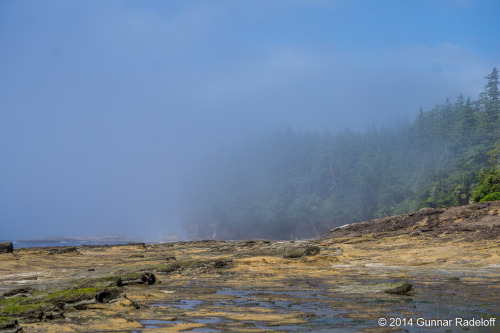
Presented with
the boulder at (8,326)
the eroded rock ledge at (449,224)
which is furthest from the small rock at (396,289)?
the eroded rock ledge at (449,224)

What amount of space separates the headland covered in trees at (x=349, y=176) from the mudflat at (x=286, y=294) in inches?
1450

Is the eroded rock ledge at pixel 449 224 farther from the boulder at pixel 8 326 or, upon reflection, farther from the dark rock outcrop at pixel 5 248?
the dark rock outcrop at pixel 5 248

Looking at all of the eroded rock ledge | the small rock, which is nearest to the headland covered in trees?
the eroded rock ledge

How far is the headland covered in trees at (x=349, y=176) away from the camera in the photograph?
7912 centimetres

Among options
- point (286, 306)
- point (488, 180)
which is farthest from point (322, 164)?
point (286, 306)

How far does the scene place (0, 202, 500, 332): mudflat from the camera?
8.70 m

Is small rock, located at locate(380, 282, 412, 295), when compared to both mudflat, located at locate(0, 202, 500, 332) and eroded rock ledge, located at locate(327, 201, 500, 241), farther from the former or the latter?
eroded rock ledge, located at locate(327, 201, 500, 241)

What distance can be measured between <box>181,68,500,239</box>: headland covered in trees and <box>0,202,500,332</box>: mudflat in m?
36.8

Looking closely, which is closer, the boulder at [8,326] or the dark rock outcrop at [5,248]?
the boulder at [8,326]

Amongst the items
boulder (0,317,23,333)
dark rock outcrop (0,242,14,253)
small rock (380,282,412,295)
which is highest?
dark rock outcrop (0,242,14,253)

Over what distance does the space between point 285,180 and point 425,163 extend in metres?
47.1

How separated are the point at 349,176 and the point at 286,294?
109 metres

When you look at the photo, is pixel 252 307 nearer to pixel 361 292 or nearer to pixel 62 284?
pixel 361 292

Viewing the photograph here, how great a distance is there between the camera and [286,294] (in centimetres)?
1304
